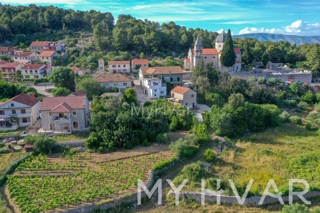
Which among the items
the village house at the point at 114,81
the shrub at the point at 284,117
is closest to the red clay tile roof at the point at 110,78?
the village house at the point at 114,81

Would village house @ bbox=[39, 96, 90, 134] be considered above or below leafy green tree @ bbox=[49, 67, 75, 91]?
below

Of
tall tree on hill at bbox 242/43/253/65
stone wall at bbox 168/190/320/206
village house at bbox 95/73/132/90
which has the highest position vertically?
tall tree on hill at bbox 242/43/253/65

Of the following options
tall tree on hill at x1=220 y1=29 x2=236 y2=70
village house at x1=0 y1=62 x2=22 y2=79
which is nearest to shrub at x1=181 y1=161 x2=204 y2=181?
tall tree on hill at x1=220 y1=29 x2=236 y2=70

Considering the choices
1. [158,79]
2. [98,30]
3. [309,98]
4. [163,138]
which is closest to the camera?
[163,138]

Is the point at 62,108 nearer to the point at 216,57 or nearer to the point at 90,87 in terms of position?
the point at 90,87

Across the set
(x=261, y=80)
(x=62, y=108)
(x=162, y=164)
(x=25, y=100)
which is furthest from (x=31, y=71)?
(x=261, y=80)

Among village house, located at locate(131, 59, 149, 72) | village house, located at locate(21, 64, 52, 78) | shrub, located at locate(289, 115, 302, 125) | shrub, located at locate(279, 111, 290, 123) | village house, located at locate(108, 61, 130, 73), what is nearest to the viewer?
shrub, located at locate(289, 115, 302, 125)

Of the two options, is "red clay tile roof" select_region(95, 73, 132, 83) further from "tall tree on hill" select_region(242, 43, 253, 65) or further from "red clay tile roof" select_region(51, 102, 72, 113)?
"tall tree on hill" select_region(242, 43, 253, 65)
